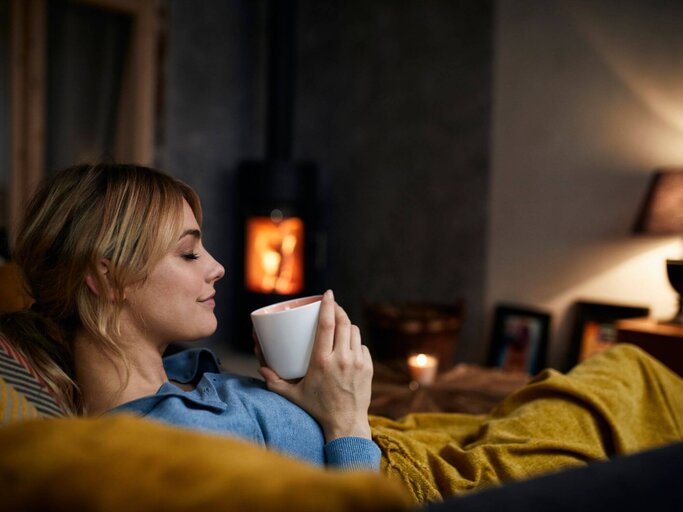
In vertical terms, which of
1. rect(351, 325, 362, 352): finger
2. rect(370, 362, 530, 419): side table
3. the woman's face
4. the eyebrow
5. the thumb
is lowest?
rect(370, 362, 530, 419): side table

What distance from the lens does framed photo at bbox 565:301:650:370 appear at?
9.64 feet

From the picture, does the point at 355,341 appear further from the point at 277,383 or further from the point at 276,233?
the point at 276,233

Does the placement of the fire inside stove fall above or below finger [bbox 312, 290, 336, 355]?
below

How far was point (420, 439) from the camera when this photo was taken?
1.03m

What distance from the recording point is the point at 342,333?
90cm

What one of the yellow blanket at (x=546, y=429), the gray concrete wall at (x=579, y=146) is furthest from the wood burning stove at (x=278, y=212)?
the yellow blanket at (x=546, y=429)

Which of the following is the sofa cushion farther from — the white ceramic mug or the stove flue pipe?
the stove flue pipe

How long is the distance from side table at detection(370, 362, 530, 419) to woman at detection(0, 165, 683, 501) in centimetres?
51

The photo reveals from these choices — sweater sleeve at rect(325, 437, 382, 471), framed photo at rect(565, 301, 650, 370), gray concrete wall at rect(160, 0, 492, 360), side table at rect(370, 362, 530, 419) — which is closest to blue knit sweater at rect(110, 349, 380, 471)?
sweater sleeve at rect(325, 437, 382, 471)

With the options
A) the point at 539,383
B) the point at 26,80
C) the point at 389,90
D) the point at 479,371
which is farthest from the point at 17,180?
the point at 539,383

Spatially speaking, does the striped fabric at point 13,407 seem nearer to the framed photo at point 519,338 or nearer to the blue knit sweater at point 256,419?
the blue knit sweater at point 256,419

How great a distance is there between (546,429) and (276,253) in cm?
309

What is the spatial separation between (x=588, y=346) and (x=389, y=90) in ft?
6.37

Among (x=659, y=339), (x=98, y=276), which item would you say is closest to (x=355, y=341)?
(x=98, y=276)
